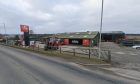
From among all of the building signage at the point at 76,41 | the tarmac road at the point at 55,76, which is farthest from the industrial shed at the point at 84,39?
the tarmac road at the point at 55,76

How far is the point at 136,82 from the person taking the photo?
10.9m

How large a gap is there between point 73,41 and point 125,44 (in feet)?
55.8

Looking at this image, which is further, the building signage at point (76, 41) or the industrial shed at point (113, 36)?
the industrial shed at point (113, 36)

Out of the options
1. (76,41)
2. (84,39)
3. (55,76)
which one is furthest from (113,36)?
(55,76)

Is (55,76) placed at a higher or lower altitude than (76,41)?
lower

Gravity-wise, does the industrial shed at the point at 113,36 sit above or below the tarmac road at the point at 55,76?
above

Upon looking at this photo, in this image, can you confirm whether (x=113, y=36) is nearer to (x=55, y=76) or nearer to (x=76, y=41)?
(x=76, y=41)

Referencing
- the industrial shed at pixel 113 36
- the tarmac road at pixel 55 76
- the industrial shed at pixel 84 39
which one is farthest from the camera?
the industrial shed at pixel 113 36

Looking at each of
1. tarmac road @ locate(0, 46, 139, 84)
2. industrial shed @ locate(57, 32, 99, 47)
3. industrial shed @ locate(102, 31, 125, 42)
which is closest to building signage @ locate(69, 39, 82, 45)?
industrial shed @ locate(57, 32, 99, 47)

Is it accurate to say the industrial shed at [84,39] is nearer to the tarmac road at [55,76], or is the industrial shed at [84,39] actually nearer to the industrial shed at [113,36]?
the industrial shed at [113,36]

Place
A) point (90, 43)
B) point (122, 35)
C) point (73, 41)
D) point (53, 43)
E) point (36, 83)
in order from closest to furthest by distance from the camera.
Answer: point (36, 83), point (53, 43), point (90, 43), point (73, 41), point (122, 35)

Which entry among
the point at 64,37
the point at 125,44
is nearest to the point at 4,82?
the point at 125,44

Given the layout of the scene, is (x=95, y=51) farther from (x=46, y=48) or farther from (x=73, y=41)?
(x=73, y=41)

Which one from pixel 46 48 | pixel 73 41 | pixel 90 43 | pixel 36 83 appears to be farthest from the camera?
pixel 73 41
